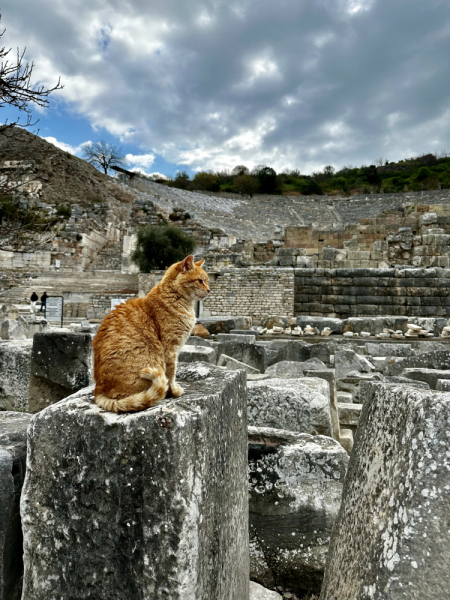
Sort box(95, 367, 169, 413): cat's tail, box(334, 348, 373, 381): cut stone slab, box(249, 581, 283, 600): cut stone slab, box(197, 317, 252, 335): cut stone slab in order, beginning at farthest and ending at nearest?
box(197, 317, 252, 335): cut stone slab
box(334, 348, 373, 381): cut stone slab
box(249, 581, 283, 600): cut stone slab
box(95, 367, 169, 413): cat's tail

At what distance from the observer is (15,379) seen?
10.7 feet

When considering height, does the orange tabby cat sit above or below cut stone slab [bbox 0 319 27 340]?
above

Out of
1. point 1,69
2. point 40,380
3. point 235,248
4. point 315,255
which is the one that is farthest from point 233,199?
point 40,380

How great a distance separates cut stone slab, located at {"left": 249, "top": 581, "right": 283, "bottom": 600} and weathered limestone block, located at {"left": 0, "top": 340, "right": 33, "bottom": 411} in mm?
2210

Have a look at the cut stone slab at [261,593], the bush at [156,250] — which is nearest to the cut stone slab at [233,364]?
the cut stone slab at [261,593]

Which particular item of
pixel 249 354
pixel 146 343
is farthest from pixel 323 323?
pixel 146 343

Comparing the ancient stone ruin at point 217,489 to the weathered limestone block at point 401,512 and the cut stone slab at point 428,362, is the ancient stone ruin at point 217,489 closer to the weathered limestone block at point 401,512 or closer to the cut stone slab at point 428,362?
the weathered limestone block at point 401,512

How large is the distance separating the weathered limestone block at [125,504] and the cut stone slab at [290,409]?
1.26 meters

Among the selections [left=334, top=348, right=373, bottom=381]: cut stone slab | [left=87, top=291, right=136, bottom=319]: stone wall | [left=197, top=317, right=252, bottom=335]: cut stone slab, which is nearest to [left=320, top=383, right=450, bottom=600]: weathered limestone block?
[left=334, top=348, right=373, bottom=381]: cut stone slab

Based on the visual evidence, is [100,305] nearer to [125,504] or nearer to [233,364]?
[233,364]

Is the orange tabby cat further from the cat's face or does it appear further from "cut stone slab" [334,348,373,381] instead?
"cut stone slab" [334,348,373,381]

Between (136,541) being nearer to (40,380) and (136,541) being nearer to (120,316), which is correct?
(120,316)

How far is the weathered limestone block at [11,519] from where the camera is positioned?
4.85 ft

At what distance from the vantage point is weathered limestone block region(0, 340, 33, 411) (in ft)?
10.6
